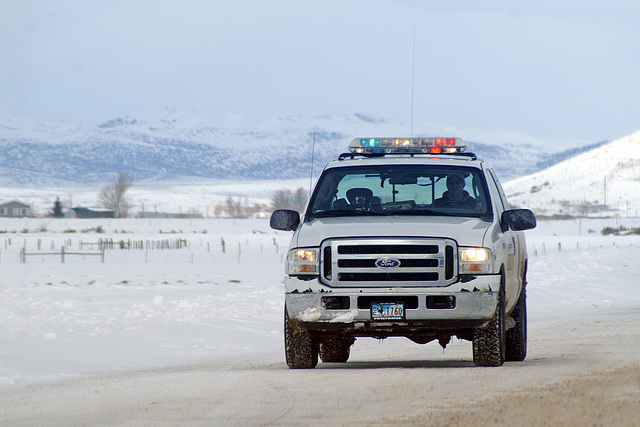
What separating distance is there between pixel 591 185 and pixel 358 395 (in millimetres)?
154926

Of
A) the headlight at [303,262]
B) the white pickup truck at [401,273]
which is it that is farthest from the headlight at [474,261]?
the headlight at [303,262]

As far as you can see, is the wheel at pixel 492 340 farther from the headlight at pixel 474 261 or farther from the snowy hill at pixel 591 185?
the snowy hill at pixel 591 185

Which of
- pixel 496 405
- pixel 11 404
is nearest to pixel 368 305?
pixel 496 405

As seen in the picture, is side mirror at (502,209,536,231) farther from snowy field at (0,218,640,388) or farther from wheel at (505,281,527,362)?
snowy field at (0,218,640,388)

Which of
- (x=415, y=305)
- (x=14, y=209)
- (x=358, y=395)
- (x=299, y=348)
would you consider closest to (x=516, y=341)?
(x=415, y=305)

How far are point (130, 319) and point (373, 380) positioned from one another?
1059 centimetres

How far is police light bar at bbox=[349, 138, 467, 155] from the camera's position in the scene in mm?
11758

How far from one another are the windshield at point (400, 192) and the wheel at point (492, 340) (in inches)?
43.1

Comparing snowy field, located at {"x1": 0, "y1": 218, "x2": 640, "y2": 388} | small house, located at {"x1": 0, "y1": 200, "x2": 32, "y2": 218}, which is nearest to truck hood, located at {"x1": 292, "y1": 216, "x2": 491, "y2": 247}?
snowy field, located at {"x1": 0, "y1": 218, "x2": 640, "y2": 388}

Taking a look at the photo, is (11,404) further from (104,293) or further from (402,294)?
(104,293)

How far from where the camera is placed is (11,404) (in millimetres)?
8797

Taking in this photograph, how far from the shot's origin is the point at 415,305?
972 cm

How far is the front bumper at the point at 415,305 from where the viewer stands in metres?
9.68

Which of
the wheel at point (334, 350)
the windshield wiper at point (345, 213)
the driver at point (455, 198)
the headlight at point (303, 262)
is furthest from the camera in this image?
the wheel at point (334, 350)
